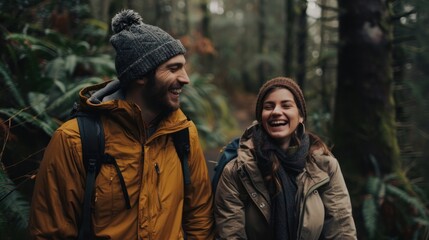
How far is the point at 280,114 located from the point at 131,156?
1216 mm

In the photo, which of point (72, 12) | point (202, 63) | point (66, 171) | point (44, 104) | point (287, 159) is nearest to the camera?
point (66, 171)

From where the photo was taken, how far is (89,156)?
2658mm

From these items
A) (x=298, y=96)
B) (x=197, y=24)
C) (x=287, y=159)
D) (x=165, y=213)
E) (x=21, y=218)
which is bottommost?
(x=21, y=218)

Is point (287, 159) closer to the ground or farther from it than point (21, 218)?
farther from it

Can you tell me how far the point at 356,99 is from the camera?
527 centimetres

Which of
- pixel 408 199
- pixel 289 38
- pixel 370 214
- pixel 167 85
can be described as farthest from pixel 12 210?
pixel 289 38

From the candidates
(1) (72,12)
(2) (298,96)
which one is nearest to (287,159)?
(2) (298,96)

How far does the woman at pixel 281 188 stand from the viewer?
299 cm

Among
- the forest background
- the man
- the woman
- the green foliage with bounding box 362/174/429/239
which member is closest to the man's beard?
the man

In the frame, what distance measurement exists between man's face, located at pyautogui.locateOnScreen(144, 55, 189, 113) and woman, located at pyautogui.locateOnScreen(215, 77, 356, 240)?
2.39 feet

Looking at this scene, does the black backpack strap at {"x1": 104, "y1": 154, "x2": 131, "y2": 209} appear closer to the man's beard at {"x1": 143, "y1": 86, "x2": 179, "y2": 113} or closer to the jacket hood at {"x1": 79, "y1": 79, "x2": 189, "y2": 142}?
the jacket hood at {"x1": 79, "y1": 79, "x2": 189, "y2": 142}

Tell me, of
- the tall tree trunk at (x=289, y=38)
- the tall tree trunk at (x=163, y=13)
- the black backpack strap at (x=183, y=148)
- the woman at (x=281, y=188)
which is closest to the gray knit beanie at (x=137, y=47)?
the black backpack strap at (x=183, y=148)

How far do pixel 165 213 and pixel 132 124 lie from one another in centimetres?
69

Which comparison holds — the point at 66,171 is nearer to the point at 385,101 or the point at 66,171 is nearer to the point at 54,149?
the point at 54,149
